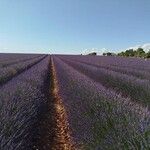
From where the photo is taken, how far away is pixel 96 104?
20.4ft

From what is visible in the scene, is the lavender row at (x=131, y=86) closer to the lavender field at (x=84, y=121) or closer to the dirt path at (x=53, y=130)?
the lavender field at (x=84, y=121)

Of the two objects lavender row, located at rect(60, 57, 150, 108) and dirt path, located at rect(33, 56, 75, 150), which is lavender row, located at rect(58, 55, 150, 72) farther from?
dirt path, located at rect(33, 56, 75, 150)

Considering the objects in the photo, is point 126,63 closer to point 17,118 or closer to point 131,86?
point 131,86

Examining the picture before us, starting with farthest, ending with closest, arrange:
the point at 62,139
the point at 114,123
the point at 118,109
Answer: the point at 62,139 < the point at 118,109 < the point at 114,123

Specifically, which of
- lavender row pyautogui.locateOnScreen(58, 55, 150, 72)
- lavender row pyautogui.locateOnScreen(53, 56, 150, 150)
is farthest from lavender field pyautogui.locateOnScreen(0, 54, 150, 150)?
lavender row pyautogui.locateOnScreen(58, 55, 150, 72)

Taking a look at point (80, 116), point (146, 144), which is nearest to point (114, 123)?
point (146, 144)

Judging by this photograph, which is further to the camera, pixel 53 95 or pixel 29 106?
pixel 53 95

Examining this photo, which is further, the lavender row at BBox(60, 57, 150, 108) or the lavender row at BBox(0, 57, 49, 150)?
the lavender row at BBox(60, 57, 150, 108)

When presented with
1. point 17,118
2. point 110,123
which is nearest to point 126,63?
point 17,118

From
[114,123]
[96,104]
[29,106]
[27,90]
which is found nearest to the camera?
[114,123]

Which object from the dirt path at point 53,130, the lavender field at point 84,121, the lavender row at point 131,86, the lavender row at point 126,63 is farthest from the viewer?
the lavender row at point 126,63

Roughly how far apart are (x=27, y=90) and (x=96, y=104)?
2.65 m

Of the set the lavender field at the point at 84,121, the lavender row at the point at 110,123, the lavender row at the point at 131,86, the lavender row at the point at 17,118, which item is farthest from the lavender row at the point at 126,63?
the lavender row at the point at 110,123

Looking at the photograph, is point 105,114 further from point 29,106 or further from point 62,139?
point 62,139
